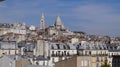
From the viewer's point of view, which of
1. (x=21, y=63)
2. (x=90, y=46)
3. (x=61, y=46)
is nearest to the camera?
(x=21, y=63)

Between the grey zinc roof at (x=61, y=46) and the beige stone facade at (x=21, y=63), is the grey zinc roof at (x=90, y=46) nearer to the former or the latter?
the grey zinc roof at (x=61, y=46)

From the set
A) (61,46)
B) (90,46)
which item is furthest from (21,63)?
(90,46)

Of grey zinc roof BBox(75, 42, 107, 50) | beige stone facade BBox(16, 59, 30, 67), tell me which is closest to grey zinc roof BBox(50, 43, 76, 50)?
grey zinc roof BBox(75, 42, 107, 50)

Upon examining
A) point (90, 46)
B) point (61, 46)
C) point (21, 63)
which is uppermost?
point (21, 63)

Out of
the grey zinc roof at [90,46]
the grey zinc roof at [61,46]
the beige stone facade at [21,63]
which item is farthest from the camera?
the grey zinc roof at [90,46]

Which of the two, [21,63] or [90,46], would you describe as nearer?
[21,63]

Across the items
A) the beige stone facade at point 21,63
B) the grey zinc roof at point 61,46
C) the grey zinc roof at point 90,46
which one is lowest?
the grey zinc roof at point 90,46

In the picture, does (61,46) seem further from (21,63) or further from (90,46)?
(21,63)

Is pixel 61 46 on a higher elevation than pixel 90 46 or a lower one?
higher

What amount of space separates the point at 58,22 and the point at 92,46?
Answer: 105955 mm

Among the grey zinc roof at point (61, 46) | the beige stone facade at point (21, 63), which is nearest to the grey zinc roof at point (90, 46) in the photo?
the grey zinc roof at point (61, 46)

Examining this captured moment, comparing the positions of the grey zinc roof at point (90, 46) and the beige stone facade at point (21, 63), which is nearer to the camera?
the beige stone facade at point (21, 63)

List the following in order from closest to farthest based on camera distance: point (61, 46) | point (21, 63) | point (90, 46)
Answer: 1. point (21, 63)
2. point (61, 46)
3. point (90, 46)

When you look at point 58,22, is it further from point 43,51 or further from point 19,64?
point 19,64
